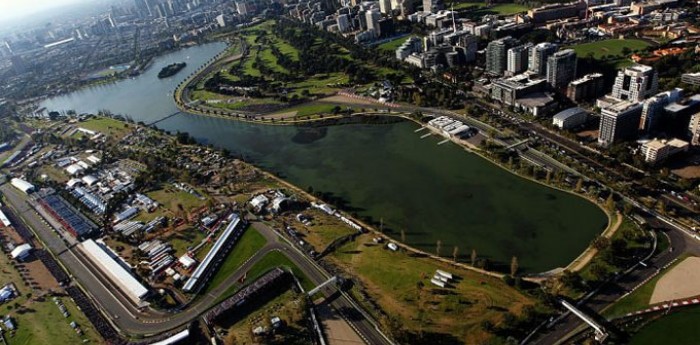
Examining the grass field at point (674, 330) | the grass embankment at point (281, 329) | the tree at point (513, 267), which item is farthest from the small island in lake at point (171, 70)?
the grass field at point (674, 330)

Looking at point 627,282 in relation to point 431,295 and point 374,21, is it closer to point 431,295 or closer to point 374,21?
point 431,295

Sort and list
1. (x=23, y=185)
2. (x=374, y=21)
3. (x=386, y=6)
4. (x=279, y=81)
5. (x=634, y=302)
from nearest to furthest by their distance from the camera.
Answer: (x=634, y=302) → (x=23, y=185) → (x=279, y=81) → (x=374, y=21) → (x=386, y=6)

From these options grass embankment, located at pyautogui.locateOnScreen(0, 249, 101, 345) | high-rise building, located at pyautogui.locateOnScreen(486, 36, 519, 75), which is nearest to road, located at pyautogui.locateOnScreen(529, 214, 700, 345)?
grass embankment, located at pyautogui.locateOnScreen(0, 249, 101, 345)

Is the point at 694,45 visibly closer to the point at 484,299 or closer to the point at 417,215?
the point at 417,215

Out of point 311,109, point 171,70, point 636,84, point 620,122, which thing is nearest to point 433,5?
point 311,109

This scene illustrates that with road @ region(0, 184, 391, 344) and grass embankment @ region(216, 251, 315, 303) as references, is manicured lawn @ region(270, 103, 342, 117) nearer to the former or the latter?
road @ region(0, 184, 391, 344)

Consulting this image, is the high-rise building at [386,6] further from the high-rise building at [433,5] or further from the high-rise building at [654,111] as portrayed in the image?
the high-rise building at [654,111]

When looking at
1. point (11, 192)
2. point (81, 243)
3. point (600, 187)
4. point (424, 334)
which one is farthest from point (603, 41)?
point (11, 192)
